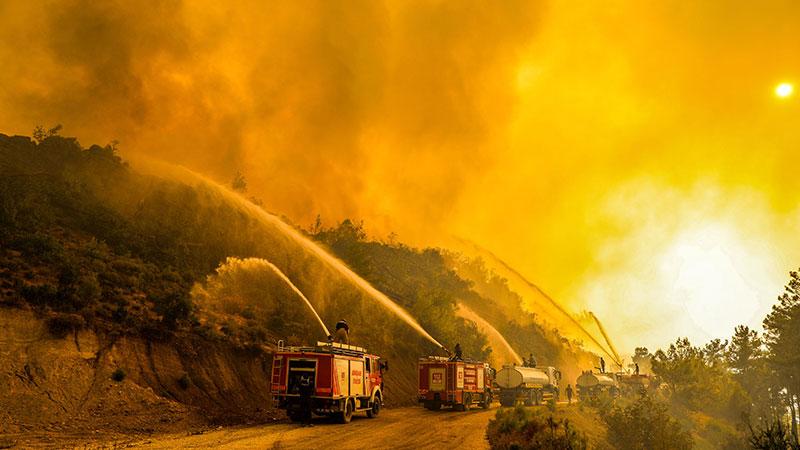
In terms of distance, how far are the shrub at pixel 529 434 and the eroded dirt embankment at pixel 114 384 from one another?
520 inches

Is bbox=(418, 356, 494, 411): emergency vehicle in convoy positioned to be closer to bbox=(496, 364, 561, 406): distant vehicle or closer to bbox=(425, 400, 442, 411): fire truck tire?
bbox=(425, 400, 442, 411): fire truck tire

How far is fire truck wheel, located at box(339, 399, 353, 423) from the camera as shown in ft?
91.9

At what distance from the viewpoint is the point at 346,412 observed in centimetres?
2859

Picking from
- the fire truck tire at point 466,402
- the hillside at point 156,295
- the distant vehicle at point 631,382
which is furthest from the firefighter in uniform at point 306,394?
the distant vehicle at point 631,382

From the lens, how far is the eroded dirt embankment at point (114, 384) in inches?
920

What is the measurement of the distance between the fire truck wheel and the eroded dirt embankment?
469cm

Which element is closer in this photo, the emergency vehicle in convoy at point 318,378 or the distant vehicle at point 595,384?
the emergency vehicle in convoy at point 318,378

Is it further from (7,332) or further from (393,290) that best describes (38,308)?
(393,290)

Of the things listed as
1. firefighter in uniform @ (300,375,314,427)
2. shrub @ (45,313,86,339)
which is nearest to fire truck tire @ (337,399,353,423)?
firefighter in uniform @ (300,375,314,427)

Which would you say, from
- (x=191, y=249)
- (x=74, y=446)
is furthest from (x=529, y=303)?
(x=74, y=446)

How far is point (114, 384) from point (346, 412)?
1186cm

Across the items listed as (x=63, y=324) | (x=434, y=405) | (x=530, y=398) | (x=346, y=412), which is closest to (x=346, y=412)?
(x=346, y=412)

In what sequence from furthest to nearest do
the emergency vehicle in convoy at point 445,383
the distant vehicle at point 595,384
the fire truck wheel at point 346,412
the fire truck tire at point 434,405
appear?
the distant vehicle at point 595,384 < the emergency vehicle in convoy at point 445,383 < the fire truck tire at point 434,405 < the fire truck wheel at point 346,412

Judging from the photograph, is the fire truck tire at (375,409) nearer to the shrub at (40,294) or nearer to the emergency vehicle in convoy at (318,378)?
the emergency vehicle in convoy at (318,378)
